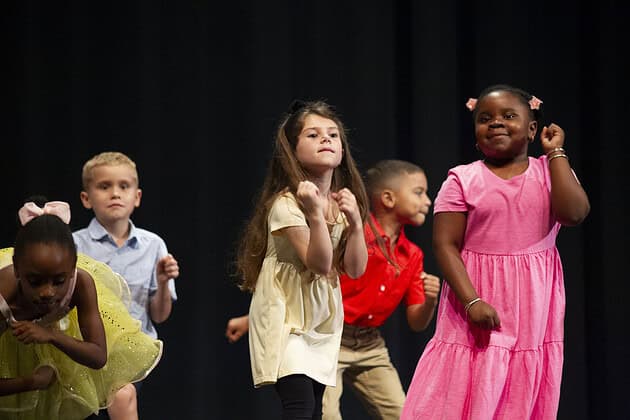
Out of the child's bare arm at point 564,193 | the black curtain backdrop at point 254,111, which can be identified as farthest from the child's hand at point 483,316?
the black curtain backdrop at point 254,111

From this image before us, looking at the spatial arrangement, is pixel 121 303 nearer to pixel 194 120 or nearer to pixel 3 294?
pixel 3 294

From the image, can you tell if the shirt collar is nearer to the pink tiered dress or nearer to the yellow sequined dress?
the yellow sequined dress

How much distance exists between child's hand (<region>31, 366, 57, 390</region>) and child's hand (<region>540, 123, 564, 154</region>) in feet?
4.66

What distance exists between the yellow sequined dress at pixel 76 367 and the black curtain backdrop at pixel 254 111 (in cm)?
155

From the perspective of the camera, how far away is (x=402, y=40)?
171 inches

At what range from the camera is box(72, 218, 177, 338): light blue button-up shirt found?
335 cm

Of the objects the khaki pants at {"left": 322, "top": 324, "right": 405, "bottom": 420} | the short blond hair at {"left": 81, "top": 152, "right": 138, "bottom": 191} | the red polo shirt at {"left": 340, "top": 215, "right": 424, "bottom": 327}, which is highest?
the short blond hair at {"left": 81, "top": 152, "right": 138, "bottom": 191}

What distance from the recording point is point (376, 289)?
3.32 m

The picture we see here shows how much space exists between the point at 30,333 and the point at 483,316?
44.9 inches

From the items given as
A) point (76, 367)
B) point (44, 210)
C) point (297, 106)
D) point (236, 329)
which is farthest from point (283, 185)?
point (76, 367)

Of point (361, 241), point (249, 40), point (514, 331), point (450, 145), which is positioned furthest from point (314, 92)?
point (514, 331)

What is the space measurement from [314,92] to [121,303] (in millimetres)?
1847

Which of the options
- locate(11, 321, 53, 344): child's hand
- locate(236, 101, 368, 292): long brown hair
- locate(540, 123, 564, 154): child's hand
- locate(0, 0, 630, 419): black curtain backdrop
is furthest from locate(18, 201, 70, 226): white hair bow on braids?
locate(0, 0, 630, 419): black curtain backdrop

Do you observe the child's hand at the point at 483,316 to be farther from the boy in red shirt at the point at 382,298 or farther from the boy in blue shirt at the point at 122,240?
the boy in blue shirt at the point at 122,240
